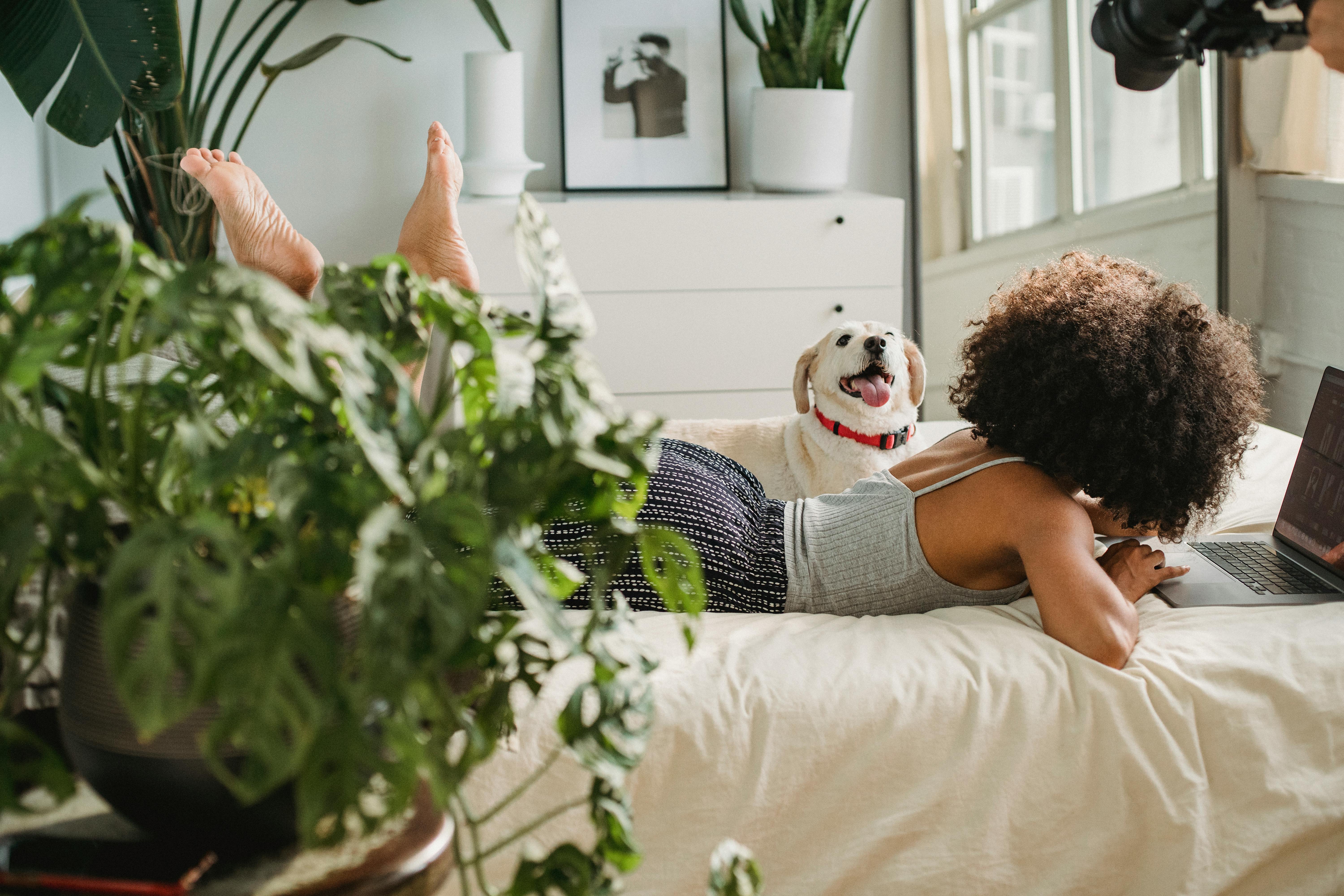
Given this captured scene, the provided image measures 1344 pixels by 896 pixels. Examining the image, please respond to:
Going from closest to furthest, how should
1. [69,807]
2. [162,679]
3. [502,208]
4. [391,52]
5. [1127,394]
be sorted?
[162,679] → [69,807] → [1127,394] → [502,208] → [391,52]

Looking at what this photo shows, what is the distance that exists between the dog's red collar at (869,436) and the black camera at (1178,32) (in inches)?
37.6

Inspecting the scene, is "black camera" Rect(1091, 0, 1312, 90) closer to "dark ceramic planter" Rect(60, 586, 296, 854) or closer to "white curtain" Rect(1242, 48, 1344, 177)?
"dark ceramic planter" Rect(60, 586, 296, 854)

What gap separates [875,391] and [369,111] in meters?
1.99

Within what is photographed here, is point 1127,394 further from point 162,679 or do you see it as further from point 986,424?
point 162,679

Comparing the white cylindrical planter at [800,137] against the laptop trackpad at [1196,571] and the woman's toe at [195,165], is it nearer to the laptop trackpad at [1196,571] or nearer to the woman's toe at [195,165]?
the woman's toe at [195,165]

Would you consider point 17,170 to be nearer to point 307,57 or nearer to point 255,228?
point 307,57

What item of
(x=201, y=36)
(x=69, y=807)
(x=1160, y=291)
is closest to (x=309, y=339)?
(x=69, y=807)

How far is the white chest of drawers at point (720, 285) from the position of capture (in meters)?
2.84

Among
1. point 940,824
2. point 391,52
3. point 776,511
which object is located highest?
point 391,52

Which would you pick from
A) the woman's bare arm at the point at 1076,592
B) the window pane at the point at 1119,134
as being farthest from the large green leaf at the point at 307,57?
the woman's bare arm at the point at 1076,592

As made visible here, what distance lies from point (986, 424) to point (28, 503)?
43.7 inches

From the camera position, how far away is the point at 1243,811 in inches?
40.6

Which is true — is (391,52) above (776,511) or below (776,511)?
above

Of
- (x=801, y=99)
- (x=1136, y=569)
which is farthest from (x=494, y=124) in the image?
(x=1136, y=569)
